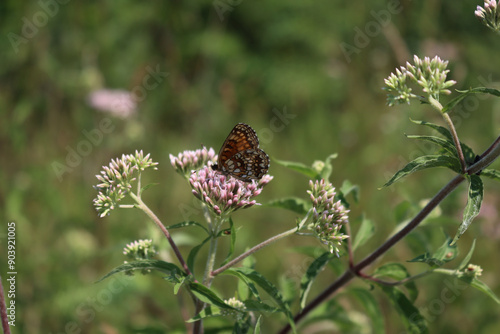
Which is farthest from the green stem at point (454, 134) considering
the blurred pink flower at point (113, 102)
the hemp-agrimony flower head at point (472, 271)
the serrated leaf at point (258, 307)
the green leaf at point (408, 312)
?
the blurred pink flower at point (113, 102)

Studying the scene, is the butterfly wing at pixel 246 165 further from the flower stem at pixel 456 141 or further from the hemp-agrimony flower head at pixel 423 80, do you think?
the flower stem at pixel 456 141

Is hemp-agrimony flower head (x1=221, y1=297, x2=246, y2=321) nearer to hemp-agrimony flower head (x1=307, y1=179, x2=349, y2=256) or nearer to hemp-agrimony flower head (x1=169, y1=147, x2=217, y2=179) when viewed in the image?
hemp-agrimony flower head (x1=307, y1=179, x2=349, y2=256)

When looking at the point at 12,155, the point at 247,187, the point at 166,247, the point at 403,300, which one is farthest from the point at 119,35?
the point at 403,300

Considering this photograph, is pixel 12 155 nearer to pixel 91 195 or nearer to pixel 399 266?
pixel 91 195

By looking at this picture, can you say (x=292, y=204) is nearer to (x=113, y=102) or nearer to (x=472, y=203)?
(x=472, y=203)

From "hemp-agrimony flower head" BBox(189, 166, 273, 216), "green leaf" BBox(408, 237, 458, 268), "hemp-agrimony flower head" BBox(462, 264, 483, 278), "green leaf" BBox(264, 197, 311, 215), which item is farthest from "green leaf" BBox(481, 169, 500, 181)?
"hemp-agrimony flower head" BBox(189, 166, 273, 216)

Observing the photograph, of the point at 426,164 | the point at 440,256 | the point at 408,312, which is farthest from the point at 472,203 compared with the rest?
the point at 408,312
